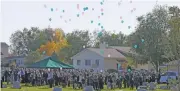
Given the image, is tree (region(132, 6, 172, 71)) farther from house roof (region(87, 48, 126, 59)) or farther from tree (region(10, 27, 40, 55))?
tree (region(10, 27, 40, 55))

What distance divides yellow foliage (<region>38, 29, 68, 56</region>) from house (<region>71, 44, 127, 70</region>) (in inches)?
609

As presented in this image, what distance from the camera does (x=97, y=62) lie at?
81875 millimetres

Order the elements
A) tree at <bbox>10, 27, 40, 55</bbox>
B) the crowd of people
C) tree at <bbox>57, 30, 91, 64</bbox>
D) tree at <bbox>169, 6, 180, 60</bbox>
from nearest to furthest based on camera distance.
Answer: tree at <bbox>169, 6, 180, 60</bbox> < the crowd of people < tree at <bbox>57, 30, 91, 64</bbox> < tree at <bbox>10, 27, 40, 55</bbox>

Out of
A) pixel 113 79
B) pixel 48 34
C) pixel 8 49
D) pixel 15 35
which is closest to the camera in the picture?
pixel 113 79

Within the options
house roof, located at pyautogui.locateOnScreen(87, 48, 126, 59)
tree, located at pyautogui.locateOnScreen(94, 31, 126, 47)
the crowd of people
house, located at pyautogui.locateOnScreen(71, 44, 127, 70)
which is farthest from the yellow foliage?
the crowd of people

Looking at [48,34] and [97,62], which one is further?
[48,34]

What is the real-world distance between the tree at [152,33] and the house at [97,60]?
1253cm

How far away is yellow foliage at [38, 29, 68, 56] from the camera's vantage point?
100769 mm

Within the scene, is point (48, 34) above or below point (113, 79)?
above

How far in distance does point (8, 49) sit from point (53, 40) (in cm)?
4671

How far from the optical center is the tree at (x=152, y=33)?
6650 centimetres

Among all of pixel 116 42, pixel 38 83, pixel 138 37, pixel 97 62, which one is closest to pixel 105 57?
pixel 97 62

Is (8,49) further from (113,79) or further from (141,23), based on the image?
(113,79)

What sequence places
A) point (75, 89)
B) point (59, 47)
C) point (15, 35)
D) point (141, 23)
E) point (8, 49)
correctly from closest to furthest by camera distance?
point (75, 89)
point (141, 23)
point (59, 47)
point (15, 35)
point (8, 49)
